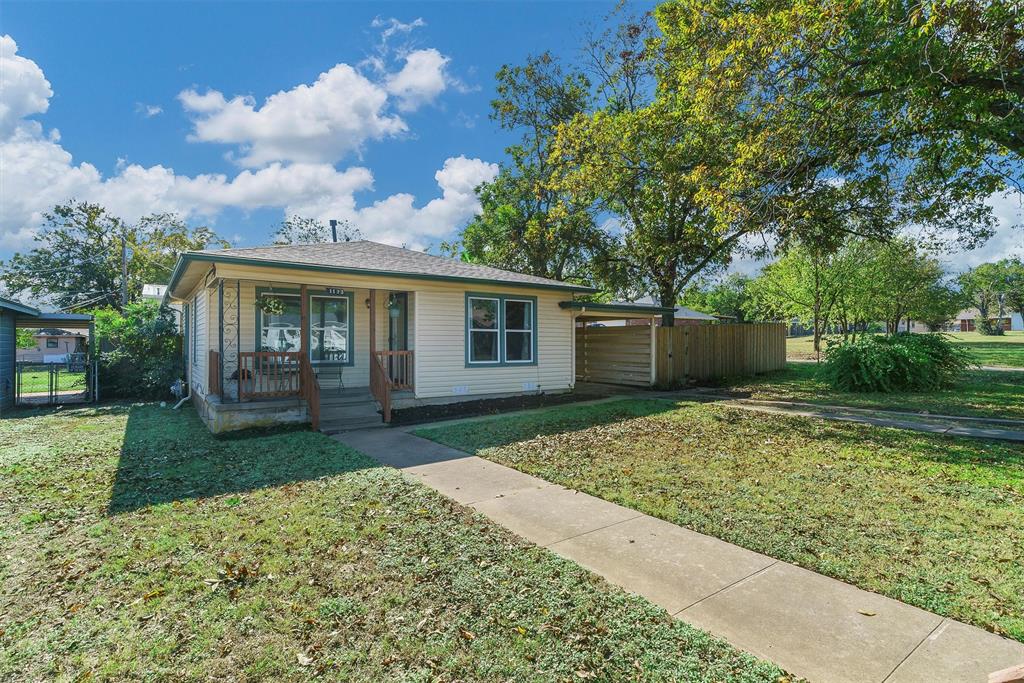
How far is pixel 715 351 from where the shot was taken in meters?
15.6

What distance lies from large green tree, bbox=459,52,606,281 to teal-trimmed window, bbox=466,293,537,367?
24.1 feet

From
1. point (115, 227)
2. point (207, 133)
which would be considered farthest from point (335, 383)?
point (115, 227)

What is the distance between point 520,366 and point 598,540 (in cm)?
789

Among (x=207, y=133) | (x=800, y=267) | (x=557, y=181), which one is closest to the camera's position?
(x=557, y=181)

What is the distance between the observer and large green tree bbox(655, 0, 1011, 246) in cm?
696

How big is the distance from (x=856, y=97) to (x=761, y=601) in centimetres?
898

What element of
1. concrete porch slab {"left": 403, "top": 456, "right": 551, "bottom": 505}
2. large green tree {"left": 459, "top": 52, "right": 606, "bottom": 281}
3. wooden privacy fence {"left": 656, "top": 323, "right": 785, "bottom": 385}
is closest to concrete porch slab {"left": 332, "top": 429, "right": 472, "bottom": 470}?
concrete porch slab {"left": 403, "top": 456, "right": 551, "bottom": 505}

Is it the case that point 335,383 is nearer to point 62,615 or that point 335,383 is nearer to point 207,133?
point 62,615

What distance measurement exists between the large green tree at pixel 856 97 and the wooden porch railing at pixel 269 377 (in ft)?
27.9

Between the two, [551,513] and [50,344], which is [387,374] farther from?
[50,344]

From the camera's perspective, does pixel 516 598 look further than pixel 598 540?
No

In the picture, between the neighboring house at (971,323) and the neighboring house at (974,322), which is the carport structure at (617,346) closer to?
the neighboring house at (971,323)

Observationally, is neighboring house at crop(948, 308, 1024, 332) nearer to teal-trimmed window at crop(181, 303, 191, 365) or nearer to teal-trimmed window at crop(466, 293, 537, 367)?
teal-trimmed window at crop(466, 293, 537, 367)

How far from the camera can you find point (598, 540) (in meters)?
3.86
